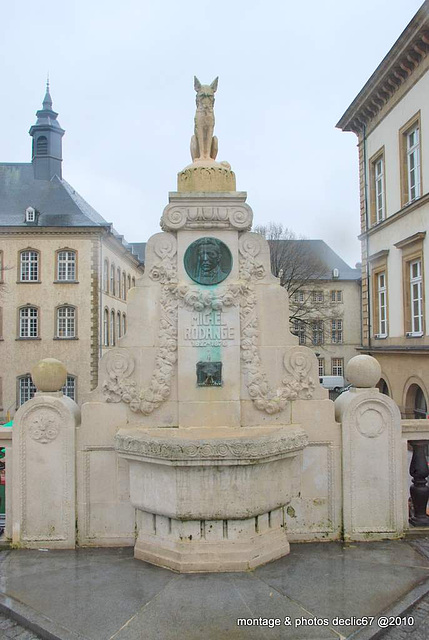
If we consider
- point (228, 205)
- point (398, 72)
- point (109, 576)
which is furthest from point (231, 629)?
point (398, 72)

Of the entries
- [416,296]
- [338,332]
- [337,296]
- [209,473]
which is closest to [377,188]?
[416,296]

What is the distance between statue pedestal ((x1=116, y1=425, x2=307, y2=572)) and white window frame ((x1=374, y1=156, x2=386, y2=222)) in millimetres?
20039

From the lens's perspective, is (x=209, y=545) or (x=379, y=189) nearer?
(x=209, y=545)

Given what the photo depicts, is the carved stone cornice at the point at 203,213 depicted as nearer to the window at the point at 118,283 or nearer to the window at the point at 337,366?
the window at the point at 118,283

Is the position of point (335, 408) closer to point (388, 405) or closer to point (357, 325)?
point (388, 405)

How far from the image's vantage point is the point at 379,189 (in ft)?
80.6

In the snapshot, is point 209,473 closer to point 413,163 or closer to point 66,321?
point 413,163

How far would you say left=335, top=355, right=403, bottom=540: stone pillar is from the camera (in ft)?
21.3

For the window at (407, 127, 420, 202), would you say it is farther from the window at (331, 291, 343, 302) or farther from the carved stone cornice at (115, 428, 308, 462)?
the window at (331, 291, 343, 302)

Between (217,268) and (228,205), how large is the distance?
81 centimetres

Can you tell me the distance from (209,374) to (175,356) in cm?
48

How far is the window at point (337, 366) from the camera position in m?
55.5

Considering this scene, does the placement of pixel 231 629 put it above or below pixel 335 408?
below

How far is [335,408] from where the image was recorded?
6.94 m
